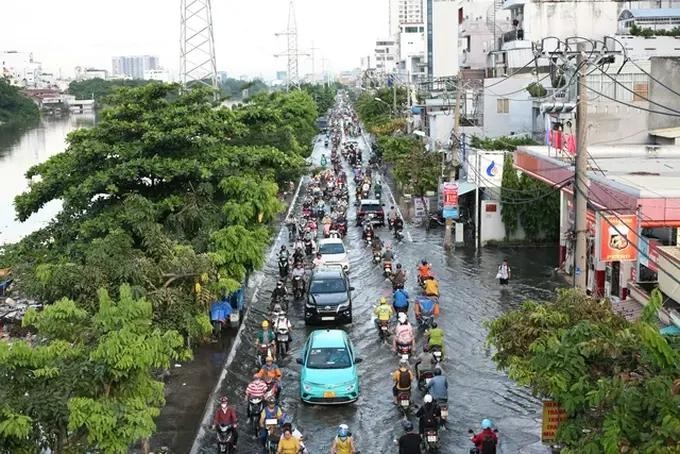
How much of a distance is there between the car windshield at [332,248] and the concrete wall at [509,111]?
68.3 ft

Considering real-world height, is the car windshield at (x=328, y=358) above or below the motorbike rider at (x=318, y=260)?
above

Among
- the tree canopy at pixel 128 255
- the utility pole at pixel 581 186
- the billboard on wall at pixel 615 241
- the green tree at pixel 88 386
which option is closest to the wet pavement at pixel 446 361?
the tree canopy at pixel 128 255

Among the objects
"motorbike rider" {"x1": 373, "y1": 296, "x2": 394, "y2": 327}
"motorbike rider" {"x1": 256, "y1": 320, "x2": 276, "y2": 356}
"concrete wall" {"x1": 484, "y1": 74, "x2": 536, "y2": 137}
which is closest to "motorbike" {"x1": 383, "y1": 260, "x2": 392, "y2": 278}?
"motorbike rider" {"x1": 373, "y1": 296, "x2": 394, "y2": 327}

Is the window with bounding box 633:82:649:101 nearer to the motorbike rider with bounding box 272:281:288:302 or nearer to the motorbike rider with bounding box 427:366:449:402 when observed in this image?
the motorbike rider with bounding box 272:281:288:302

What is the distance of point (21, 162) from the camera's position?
80.3 meters

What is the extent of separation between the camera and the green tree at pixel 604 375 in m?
7.54

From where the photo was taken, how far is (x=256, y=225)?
21.1m

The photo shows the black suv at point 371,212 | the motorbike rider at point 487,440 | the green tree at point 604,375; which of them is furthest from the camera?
the black suv at point 371,212

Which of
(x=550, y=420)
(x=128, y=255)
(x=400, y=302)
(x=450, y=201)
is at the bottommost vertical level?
(x=400, y=302)

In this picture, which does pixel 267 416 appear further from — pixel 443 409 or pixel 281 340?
pixel 281 340

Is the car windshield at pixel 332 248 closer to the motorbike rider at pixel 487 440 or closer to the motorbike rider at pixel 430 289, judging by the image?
the motorbike rider at pixel 430 289

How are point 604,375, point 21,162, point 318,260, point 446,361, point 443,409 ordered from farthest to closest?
point 21,162
point 318,260
point 446,361
point 443,409
point 604,375

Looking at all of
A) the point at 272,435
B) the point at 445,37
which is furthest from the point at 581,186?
the point at 445,37

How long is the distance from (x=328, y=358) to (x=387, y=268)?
1105cm
